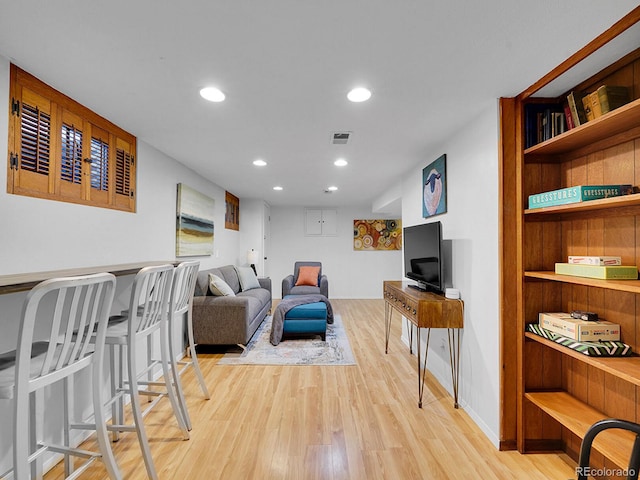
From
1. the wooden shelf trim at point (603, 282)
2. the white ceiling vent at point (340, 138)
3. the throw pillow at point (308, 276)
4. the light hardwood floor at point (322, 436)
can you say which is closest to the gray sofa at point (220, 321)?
the light hardwood floor at point (322, 436)

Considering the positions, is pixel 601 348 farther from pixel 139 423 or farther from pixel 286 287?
pixel 286 287

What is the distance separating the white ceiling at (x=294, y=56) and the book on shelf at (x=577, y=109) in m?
0.25

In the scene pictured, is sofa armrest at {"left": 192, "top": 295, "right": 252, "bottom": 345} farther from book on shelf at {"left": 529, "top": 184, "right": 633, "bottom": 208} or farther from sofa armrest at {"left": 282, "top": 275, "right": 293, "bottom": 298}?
book on shelf at {"left": 529, "top": 184, "right": 633, "bottom": 208}

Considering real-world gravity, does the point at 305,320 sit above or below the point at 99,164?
below

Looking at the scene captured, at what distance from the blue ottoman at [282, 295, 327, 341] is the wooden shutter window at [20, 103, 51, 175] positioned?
2.95m

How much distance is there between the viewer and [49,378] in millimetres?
1179

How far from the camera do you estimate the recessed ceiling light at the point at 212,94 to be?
6.39ft

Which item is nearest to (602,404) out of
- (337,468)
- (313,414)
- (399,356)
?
(337,468)

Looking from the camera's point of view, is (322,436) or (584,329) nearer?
(584,329)

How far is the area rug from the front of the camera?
3.46 m

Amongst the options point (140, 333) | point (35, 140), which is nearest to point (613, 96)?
point (140, 333)

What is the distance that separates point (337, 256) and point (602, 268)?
6178 mm

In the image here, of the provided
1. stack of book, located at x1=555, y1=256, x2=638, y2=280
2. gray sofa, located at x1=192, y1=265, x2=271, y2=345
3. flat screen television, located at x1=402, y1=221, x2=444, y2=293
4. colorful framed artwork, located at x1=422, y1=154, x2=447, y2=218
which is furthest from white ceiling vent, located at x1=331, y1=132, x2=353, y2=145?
gray sofa, located at x1=192, y1=265, x2=271, y2=345

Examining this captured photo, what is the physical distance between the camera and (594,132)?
1635mm
